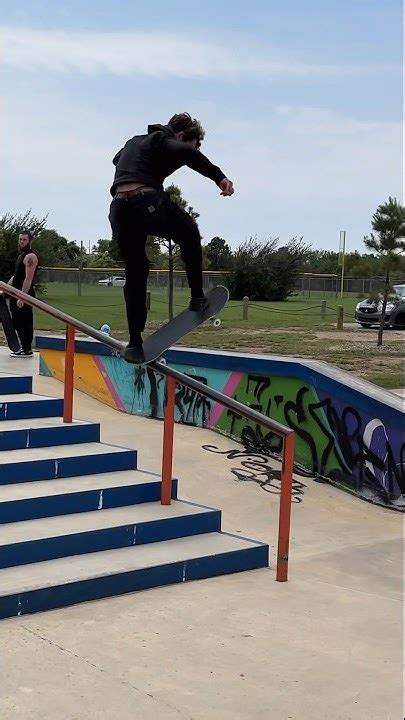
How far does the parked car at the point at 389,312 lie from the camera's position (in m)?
23.5

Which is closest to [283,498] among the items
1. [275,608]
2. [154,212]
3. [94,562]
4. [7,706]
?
[275,608]

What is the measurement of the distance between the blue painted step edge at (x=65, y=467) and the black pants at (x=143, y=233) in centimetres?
120

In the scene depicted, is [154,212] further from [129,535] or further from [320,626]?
[320,626]

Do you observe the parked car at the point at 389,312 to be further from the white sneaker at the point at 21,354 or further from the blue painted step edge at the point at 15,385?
the blue painted step edge at the point at 15,385

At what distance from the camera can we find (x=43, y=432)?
5.90 metres

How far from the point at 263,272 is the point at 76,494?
39.7 meters

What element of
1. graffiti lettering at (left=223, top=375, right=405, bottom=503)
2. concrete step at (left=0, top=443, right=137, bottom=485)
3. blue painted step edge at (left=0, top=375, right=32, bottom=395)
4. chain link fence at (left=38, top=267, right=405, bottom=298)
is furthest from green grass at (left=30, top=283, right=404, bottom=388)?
concrete step at (left=0, top=443, right=137, bottom=485)

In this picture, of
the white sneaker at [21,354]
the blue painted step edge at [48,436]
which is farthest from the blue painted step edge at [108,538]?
the white sneaker at [21,354]

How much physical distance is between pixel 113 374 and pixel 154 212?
5660mm

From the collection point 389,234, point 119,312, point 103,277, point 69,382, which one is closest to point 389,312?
point 389,234

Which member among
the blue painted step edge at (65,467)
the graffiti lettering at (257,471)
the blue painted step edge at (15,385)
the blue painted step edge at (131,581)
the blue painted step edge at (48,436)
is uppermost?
the blue painted step edge at (15,385)

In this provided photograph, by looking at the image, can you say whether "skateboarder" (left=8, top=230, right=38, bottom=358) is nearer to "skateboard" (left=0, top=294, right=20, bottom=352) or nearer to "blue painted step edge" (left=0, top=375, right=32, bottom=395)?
"skateboard" (left=0, top=294, right=20, bottom=352)

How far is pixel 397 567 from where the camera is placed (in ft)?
19.2

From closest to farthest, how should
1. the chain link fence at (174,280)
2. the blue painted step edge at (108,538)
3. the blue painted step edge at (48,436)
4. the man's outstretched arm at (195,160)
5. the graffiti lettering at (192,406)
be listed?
the man's outstretched arm at (195,160), the blue painted step edge at (108,538), the blue painted step edge at (48,436), the graffiti lettering at (192,406), the chain link fence at (174,280)
